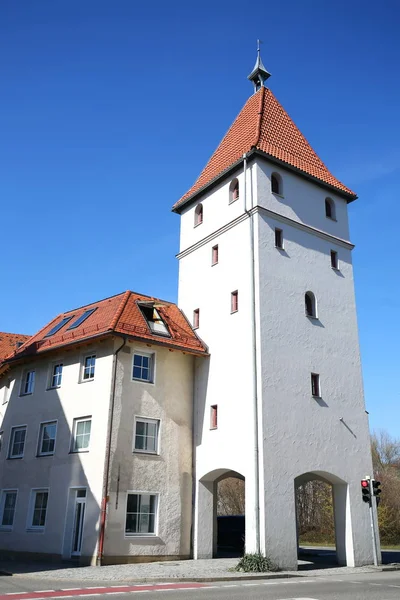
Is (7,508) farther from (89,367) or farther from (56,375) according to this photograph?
(89,367)

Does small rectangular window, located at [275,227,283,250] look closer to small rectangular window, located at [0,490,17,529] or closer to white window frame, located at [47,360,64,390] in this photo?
white window frame, located at [47,360,64,390]

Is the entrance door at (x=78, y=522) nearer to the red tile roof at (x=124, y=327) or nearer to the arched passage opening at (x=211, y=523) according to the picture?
the arched passage opening at (x=211, y=523)

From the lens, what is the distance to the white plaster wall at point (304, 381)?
2108cm

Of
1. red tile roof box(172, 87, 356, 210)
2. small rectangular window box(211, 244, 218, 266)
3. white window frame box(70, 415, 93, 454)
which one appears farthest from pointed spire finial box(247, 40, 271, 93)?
white window frame box(70, 415, 93, 454)

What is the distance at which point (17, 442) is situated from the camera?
1002 inches

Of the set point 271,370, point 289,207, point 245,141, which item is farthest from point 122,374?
point 245,141

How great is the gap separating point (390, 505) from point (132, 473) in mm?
23876

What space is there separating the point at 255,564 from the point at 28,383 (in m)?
13.4

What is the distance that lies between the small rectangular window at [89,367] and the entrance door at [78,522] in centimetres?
453

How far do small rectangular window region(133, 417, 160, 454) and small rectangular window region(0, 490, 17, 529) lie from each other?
648cm

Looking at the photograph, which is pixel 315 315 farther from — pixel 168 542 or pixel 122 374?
pixel 168 542

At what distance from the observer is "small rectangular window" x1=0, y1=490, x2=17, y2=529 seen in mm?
24188

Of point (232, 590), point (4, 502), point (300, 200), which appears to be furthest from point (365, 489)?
point (4, 502)

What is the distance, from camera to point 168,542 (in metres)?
22.0
